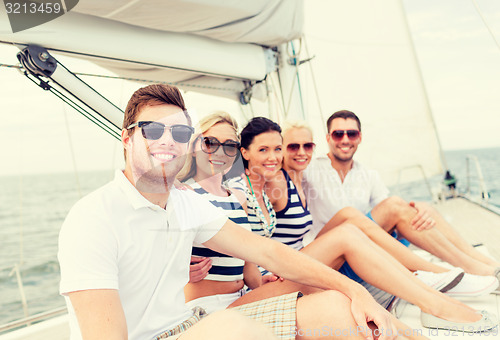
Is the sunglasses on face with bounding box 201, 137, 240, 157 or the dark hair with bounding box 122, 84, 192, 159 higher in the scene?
the dark hair with bounding box 122, 84, 192, 159

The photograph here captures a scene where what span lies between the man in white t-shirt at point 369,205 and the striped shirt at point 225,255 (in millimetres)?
710

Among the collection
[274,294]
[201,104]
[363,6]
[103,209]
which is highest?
[363,6]

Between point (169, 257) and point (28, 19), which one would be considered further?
point (28, 19)

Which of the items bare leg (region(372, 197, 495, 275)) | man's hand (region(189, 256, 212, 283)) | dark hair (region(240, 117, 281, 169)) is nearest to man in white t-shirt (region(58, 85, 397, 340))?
man's hand (region(189, 256, 212, 283))

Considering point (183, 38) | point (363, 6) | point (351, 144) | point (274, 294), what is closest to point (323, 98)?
point (363, 6)

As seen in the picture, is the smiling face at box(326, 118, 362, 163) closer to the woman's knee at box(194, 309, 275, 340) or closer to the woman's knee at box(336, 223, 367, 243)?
the woman's knee at box(336, 223, 367, 243)

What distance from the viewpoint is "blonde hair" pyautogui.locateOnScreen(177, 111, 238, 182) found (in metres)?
1.63

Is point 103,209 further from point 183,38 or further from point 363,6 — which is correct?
point 363,6

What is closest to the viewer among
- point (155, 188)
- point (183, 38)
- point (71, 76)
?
point (155, 188)

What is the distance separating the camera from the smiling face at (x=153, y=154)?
0.94 meters

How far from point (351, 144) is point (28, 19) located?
6.10ft

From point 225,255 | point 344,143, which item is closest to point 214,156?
point 225,255

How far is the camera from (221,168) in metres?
1.66

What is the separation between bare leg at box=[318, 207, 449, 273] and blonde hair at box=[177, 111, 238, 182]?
75 centimetres
